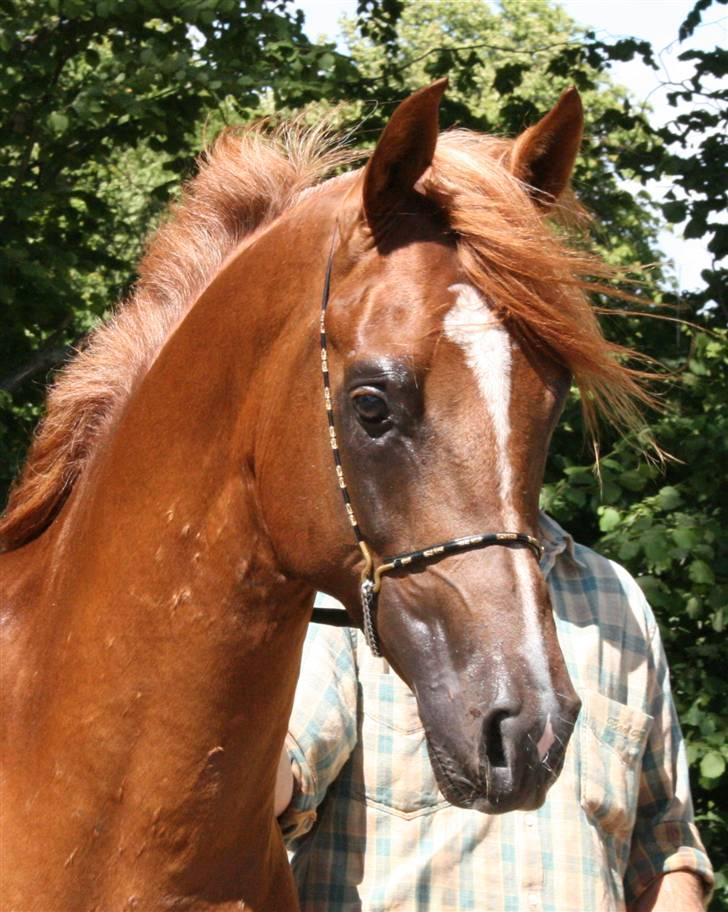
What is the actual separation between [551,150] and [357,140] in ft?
11.9

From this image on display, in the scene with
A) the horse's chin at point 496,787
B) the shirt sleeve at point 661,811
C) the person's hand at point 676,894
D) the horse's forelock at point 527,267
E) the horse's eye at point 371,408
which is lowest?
the person's hand at point 676,894

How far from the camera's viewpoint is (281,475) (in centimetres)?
199

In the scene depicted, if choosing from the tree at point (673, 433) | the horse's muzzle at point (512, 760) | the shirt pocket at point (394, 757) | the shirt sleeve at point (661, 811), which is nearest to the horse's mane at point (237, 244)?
the horse's muzzle at point (512, 760)

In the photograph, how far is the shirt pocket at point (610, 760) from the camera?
2.71 meters

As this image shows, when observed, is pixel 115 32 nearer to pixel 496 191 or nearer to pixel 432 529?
pixel 496 191

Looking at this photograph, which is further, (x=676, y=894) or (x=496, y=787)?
(x=676, y=894)

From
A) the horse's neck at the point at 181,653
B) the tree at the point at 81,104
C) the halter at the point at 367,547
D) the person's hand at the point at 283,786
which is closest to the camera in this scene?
the halter at the point at 367,547

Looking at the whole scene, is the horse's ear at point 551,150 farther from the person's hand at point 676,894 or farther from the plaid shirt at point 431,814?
the person's hand at point 676,894

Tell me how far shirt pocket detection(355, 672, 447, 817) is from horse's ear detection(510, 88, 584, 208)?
1115 mm

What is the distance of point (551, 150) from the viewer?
2158 millimetres

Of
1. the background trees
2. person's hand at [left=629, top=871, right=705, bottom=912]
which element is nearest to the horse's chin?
person's hand at [left=629, top=871, right=705, bottom=912]

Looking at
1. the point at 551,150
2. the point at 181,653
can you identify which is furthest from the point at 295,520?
the point at 551,150

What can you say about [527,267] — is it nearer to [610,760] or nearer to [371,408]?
[371,408]

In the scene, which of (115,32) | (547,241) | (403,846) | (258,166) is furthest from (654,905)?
(115,32)
